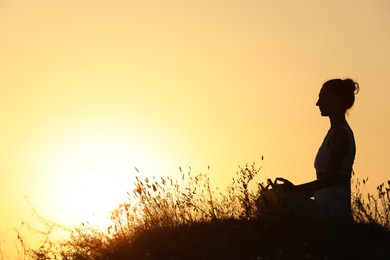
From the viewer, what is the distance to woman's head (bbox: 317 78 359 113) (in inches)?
344

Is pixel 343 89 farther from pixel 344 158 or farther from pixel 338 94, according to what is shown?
pixel 344 158

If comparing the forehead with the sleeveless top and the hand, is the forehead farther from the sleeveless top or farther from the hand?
the hand

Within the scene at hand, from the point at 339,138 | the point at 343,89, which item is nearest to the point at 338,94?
the point at 343,89

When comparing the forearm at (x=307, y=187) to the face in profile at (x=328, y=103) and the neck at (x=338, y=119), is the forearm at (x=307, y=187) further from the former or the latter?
the face in profile at (x=328, y=103)

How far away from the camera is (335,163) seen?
8.34 metres

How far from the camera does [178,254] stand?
8148 mm

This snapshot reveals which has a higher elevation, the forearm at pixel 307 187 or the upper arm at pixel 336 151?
the upper arm at pixel 336 151

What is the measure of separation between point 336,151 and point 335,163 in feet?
0.46

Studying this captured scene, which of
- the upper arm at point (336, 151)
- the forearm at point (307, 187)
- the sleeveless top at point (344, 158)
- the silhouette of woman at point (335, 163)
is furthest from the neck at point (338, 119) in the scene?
the forearm at point (307, 187)

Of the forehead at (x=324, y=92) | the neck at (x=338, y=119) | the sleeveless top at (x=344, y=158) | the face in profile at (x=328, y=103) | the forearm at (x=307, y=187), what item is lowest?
the forearm at (x=307, y=187)

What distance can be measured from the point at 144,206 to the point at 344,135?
2703mm

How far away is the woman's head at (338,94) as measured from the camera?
8727 mm

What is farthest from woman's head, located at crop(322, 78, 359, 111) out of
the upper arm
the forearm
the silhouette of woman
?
the forearm

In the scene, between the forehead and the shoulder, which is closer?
the shoulder
